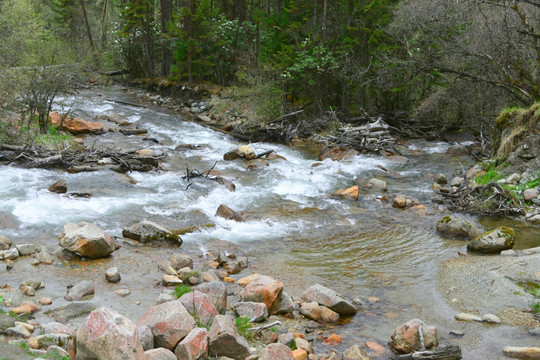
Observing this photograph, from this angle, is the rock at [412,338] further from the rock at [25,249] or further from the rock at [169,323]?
the rock at [25,249]

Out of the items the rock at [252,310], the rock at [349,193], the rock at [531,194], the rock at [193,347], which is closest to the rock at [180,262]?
the rock at [252,310]

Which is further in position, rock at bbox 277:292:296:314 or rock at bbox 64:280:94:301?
rock at bbox 277:292:296:314

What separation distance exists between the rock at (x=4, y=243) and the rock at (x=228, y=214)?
3869mm

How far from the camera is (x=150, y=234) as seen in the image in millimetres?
7492

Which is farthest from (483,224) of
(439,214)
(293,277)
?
(293,277)

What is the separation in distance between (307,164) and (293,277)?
8499 mm

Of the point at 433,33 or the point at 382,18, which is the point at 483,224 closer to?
the point at 433,33

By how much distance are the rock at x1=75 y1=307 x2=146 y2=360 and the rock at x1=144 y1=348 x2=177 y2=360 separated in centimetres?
12

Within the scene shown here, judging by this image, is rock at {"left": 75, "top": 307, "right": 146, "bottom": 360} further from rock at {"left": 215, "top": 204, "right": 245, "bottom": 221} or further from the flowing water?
rock at {"left": 215, "top": 204, "right": 245, "bottom": 221}

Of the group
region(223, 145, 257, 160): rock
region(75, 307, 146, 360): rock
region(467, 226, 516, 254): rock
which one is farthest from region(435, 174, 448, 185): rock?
region(75, 307, 146, 360): rock

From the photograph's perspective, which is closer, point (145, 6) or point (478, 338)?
point (478, 338)

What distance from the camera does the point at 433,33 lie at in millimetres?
16484

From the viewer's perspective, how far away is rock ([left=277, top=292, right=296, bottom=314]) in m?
5.32

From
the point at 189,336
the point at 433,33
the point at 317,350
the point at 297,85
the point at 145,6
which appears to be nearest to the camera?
the point at 189,336
